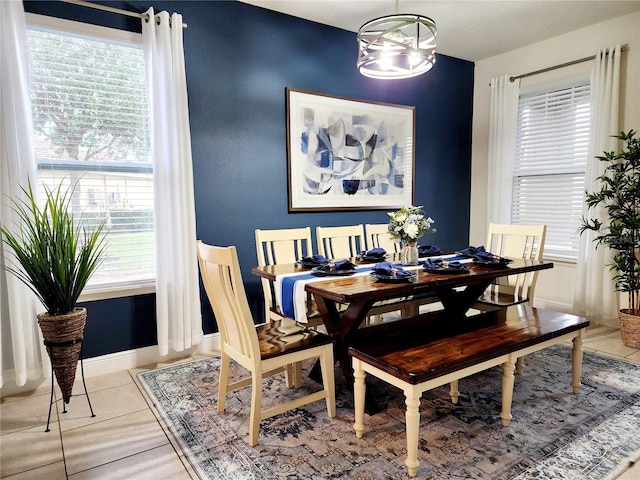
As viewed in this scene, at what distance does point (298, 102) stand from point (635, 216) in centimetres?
297

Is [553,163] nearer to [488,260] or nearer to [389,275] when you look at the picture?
[488,260]

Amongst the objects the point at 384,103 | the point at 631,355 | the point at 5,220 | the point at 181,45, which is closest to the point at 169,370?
the point at 5,220

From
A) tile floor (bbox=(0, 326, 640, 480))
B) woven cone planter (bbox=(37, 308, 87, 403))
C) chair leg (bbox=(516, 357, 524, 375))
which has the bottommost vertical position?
tile floor (bbox=(0, 326, 640, 480))

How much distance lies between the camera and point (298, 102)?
3594mm

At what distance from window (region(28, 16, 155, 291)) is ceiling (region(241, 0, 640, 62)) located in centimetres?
122

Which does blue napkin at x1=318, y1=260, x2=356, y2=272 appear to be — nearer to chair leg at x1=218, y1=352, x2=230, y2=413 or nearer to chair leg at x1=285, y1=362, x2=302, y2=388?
chair leg at x1=285, y1=362, x2=302, y2=388

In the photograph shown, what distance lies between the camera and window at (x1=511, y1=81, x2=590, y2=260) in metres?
4.00

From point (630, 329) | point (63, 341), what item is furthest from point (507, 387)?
point (63, 341)

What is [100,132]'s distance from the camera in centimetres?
279

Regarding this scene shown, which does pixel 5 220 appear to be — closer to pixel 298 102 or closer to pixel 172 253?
pixel 172 253

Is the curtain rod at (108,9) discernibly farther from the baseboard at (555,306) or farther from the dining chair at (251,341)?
the baseboard at (555,306)

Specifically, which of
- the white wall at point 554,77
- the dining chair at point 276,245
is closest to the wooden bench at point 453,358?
the dining chair at point 276,245

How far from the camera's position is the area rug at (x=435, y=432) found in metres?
1.78

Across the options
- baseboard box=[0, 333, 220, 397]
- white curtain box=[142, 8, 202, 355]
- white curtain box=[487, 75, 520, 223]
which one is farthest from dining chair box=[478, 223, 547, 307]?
baseboard box=[0, 333, 220, 397]
